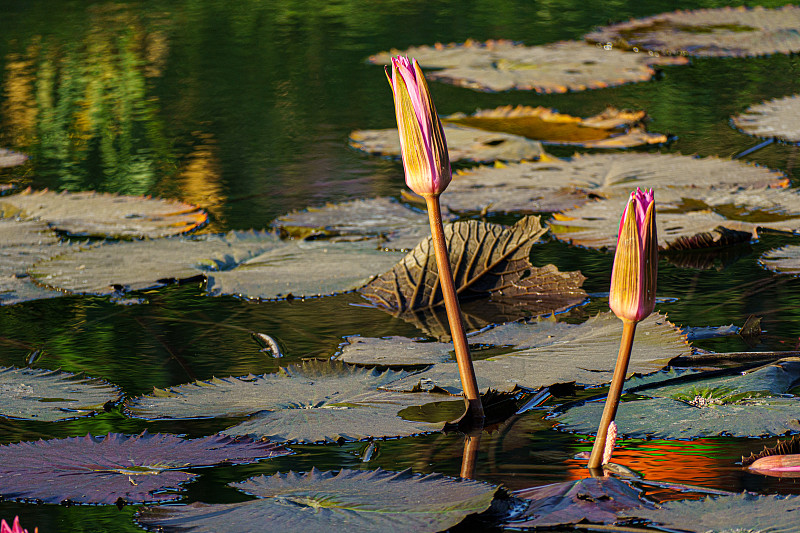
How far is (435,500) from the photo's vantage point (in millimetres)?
1090

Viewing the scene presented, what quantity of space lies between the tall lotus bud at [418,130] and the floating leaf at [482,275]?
790 millimetres

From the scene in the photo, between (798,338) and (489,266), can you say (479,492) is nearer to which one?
(798,338)

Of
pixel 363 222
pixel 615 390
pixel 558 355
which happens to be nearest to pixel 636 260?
pixel 615 390

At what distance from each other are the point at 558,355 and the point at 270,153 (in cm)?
209

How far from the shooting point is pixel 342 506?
3.57 feet

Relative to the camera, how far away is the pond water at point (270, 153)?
1.37m

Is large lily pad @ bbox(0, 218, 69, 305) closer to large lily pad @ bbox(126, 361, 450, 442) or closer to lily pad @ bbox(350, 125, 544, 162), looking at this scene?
large lily pad @ bbox(126, 361, 450, 442)

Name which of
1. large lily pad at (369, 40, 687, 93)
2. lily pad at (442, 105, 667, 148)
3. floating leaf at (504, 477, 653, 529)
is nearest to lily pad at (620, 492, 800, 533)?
floating leaf at (504, 477, 653, 529)

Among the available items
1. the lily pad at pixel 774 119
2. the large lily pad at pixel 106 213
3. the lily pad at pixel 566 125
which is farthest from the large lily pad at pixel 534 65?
the large lily pad at pixel 106 213

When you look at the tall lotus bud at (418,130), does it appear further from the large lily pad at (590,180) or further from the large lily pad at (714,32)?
the large lily pad at (714,32)

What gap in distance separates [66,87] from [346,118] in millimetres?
1724

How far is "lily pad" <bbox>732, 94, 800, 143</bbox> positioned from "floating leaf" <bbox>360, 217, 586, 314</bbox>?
155cm

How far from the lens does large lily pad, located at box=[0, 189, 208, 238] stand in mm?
2682

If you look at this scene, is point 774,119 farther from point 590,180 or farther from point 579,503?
point 579,503
